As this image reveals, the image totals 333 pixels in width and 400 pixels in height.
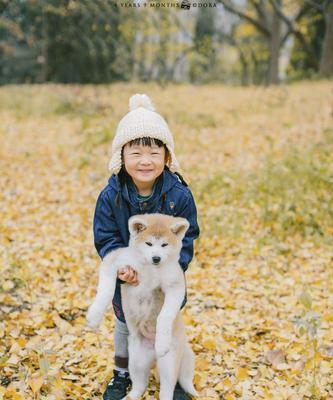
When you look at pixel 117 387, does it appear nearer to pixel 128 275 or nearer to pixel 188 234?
pixel 128 275

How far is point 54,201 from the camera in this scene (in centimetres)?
760

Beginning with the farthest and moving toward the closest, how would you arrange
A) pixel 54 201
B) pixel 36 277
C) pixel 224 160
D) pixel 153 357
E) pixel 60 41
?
pixel 60 41, pixel 224 160, pixel 54 201, pixel 36 277, pixel 153 357

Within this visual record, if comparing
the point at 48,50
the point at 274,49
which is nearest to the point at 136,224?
the point at 274,49

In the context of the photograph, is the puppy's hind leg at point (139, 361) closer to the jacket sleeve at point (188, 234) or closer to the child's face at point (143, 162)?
the jacket sleeve at point (188, 234)

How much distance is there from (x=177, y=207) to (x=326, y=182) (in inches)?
179

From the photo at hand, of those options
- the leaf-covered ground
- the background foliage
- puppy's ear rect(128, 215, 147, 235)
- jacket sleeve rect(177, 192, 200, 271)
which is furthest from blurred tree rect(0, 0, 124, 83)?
puppy's ear rect(128, 215, 147, 235)

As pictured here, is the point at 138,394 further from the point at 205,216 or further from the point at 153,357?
the point at 205,216

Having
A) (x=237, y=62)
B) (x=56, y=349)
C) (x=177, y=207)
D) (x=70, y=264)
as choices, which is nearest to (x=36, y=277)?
(x=70, y=264)

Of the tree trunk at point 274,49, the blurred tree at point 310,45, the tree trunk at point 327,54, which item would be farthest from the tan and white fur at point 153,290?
the blurred tree at point 310,45

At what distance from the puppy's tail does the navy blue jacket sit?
66 centimetres

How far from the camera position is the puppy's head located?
243 centimetres

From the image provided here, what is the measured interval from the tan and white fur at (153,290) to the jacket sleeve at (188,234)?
6.1 inches

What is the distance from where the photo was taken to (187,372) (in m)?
3.06

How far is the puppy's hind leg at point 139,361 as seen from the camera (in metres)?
2.83
